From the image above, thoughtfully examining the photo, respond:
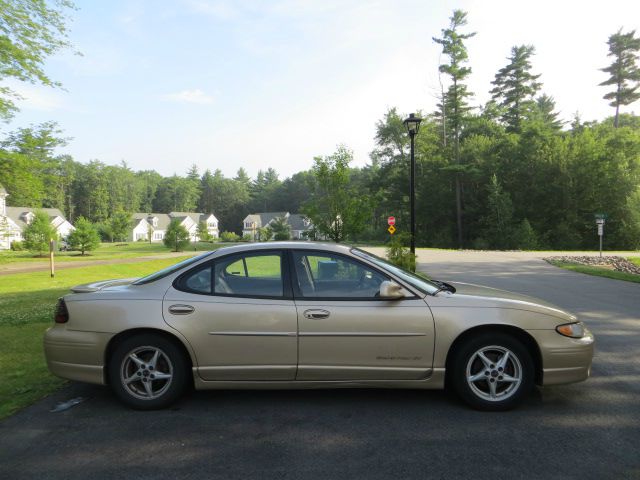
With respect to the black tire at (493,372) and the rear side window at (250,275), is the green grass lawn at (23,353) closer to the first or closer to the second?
the rear side window at (250,275)

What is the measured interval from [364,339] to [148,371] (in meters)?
1.97

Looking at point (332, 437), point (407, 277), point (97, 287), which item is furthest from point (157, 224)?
point (332, 437)

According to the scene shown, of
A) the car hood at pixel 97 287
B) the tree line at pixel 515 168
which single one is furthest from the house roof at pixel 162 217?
the car hood at pixel 97 287

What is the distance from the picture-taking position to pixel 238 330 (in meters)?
3.79

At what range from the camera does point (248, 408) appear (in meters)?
3.91

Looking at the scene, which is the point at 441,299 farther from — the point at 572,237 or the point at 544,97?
the point at 544,97

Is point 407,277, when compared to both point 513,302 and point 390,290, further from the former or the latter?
point 513,302

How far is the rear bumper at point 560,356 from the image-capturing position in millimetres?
3791

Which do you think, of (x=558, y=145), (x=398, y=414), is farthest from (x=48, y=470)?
(x=558, y=145)

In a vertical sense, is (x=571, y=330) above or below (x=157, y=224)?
below

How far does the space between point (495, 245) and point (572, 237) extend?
7716 millimetres

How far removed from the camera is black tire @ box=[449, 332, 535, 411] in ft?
12.4

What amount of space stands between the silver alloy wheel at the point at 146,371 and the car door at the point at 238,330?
32 centimetres

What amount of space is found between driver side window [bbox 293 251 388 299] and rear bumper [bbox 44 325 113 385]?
1.83 meters
